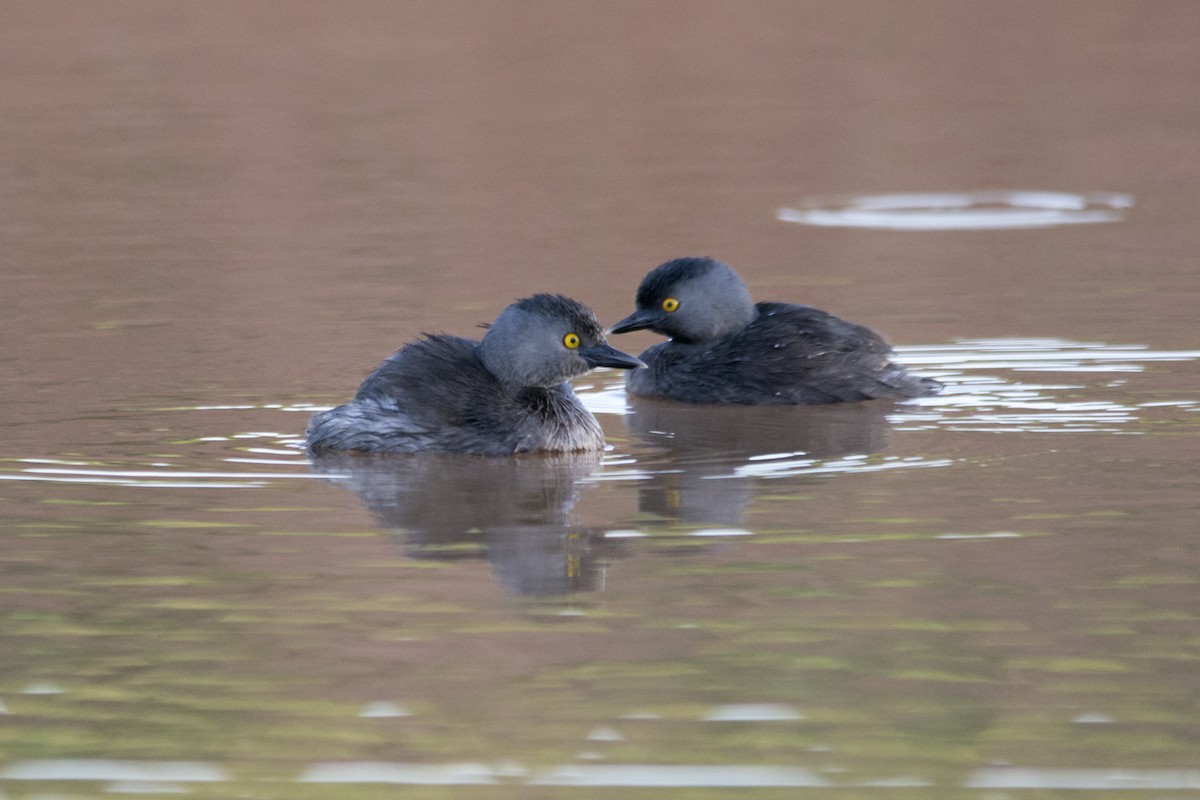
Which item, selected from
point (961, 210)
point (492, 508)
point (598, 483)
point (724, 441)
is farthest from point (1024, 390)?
point (961, 210)

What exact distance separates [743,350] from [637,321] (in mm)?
751

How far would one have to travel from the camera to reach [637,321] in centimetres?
1214

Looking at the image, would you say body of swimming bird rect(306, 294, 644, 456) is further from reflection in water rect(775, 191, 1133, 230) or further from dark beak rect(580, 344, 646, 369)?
reflection in water rect(775, 191, 1133, 230)

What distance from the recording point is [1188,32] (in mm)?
30250

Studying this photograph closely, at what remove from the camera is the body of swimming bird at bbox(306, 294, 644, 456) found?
383 inches

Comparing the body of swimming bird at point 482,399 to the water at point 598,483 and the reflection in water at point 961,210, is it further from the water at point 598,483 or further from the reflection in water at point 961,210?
the reflection in water at point 961,210

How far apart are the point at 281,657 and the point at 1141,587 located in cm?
287

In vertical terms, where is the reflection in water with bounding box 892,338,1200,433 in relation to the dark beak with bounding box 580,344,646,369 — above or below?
below

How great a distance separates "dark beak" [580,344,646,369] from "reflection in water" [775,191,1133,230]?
7.08m

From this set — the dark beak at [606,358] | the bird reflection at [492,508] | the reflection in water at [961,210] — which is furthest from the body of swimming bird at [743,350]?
the reflection in water at [961,210]

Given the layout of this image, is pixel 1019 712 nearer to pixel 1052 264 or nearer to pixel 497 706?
pixel 497 706

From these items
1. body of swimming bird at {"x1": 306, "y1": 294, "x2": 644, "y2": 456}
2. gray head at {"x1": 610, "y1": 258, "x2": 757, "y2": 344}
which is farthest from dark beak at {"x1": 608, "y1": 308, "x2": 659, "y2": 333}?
body of swimming bird at {"x1": 306, "y1": 294, "x2": 644, "y2": 456}

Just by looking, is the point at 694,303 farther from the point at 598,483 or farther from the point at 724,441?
the point at 598,483

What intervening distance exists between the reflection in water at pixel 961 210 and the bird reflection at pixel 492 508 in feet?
25.3
